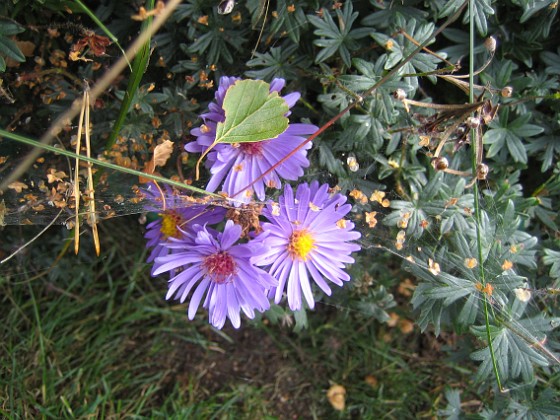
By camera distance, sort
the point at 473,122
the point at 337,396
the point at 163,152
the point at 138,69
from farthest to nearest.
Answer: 1. the point at 337,396
2. the point at 163,152
3. the point at 138,69
4. the point at 473,122

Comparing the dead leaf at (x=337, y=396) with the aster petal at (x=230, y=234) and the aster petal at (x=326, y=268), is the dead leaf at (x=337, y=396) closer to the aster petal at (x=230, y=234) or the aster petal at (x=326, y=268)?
the aster petal at (x=326, y=268)

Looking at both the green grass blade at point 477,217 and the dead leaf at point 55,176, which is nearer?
the green grass blade at point 477,217

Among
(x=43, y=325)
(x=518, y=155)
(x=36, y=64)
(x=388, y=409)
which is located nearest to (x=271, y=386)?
(x=388, y=409)

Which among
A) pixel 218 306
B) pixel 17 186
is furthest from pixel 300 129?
pixel 17 186

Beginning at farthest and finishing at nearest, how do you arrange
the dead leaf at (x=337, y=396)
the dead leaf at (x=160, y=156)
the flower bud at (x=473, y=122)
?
1. the dead leaf at (x=337, y=396)
2. the dead leaf at (x=160, y=156)
3. the flower bud at (x=473, y=122)

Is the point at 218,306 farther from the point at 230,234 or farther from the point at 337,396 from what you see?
the point at 337,396

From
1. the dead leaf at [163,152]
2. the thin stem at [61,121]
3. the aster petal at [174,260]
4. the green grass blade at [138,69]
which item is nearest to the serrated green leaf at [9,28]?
the thin stem at [61,121]

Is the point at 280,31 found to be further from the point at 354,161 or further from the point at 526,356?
the point at 526,356
